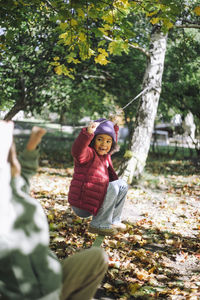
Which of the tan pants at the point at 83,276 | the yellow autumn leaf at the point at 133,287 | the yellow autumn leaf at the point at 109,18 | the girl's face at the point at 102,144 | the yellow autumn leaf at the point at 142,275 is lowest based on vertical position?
the yellow autumn leaf at the point at 133,287

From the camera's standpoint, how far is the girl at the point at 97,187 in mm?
3248

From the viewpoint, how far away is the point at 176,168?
35.0 ft

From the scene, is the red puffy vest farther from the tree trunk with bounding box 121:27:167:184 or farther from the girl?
the tree trunk with bounding box 121:27:167:184

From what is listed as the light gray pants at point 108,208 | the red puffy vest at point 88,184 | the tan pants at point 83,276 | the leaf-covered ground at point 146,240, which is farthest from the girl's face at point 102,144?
the tan pants at point 83,276

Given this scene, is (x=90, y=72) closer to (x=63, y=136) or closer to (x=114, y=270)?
(x=63, y=136)

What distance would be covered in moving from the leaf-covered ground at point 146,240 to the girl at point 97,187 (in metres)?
0.46

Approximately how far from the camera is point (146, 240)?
4.09 m

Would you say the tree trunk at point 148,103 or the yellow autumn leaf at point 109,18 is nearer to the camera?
the yellow autumn leaf at point 109,18

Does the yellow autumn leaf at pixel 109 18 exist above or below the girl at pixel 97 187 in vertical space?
above

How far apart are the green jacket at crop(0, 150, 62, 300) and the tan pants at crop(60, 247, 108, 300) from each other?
15cm

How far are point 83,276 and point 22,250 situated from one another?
0.45 meters

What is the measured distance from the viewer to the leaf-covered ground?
9.45 ft

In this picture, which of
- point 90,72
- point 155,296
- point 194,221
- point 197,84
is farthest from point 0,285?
point 197,84

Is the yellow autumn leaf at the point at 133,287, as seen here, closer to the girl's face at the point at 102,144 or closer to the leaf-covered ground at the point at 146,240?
the leaf-covered ground at the point at 146,240
